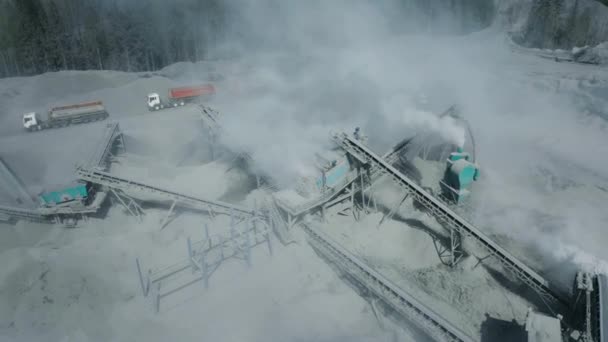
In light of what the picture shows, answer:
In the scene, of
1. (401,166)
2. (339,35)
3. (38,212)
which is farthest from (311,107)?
(38,212)

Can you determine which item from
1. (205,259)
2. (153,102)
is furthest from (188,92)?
(205,259)

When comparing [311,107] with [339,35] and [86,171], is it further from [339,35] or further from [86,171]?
[86,171]

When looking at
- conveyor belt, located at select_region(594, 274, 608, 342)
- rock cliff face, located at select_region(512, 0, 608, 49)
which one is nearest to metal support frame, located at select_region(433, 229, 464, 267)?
conveyor belt, located at select_region(594, 274, 608, 342)

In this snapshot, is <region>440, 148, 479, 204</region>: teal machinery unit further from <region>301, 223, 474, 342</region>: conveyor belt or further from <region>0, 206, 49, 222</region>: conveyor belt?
A: <region>0, 206, 49, 222</region>: conveyor belt

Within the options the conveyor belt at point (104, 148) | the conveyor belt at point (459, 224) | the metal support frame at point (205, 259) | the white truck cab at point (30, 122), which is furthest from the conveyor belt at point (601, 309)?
the white truck cab at point (30, 122)

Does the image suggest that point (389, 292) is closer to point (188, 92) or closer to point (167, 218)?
Result: point (167, 218)

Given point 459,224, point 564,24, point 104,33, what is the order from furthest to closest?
1. point 564,24
2. point 104,33
3. point 459,224

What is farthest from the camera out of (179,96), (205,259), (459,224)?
(179,96)
